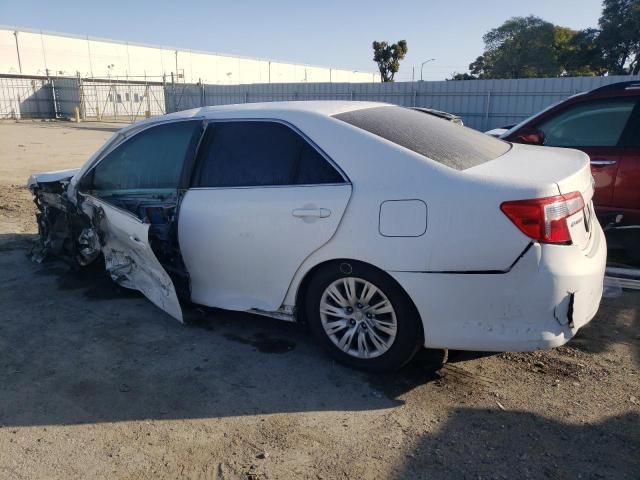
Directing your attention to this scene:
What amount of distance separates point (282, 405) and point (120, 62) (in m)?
65.8

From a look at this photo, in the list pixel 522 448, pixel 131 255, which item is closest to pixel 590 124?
pixel 522 448

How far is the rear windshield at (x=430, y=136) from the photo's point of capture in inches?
120

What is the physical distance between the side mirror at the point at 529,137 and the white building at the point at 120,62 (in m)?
39.6

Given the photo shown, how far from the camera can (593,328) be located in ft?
12.5

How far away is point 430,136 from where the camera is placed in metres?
3.30

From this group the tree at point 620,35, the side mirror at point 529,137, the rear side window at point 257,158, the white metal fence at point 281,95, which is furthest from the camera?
the tree at point 620,35

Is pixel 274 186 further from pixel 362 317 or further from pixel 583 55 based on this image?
pixel 583 55

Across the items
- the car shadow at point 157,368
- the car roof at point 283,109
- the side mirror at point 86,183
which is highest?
the car roof at point 283,109

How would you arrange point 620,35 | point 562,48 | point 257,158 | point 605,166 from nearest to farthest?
point 257,158 → point 605,166 → point 620,35 → point 562,48

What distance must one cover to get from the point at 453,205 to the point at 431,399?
111 centimetres

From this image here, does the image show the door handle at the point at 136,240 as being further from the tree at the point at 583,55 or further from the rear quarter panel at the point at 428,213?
the tree at the point at 583,55

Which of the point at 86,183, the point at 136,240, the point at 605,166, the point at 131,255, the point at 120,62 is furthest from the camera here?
the point at 120,62

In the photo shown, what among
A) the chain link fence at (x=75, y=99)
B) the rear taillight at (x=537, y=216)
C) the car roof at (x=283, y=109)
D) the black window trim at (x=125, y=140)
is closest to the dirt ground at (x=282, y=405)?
the rear taillight at (x=537, y=216)

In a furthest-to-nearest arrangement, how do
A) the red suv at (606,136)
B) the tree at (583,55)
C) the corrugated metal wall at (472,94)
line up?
the tree at (583,55) → the corrugated metal wall at (472,94) → the red suv at (606,136)
